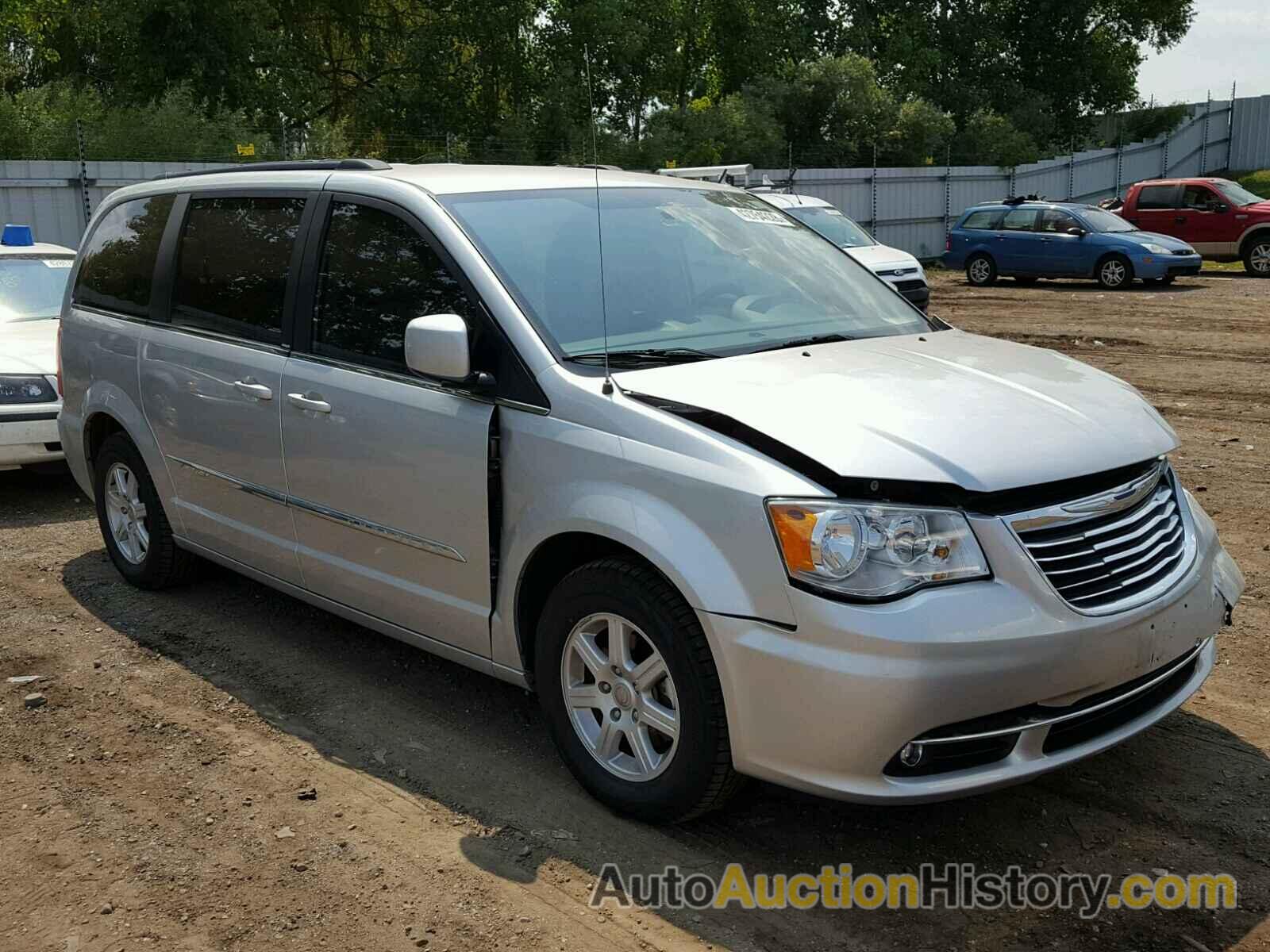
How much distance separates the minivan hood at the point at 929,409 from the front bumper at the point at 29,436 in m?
5.48

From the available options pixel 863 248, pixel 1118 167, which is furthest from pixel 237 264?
pixel 1118 167

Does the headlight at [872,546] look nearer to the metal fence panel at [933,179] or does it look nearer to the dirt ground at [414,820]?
the dirt ground at [414,820]

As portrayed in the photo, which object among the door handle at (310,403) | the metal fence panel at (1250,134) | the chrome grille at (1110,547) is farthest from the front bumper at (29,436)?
the metal fence panel at (1250,134)

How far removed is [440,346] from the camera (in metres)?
3.85

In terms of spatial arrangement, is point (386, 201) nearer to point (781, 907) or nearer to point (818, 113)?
point (781, 907)

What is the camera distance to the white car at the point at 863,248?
15.8m

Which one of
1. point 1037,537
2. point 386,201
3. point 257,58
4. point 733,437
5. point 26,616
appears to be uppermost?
point 257,58

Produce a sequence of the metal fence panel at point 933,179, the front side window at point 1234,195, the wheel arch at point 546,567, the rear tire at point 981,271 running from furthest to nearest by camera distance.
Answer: the rear tire at point 981,271 < the front side window at point 1234,195 < the metal fence panel at point 933,179 < the wheel arch at point 546,567

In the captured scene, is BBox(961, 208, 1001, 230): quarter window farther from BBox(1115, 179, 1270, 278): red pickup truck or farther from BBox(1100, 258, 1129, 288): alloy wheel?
BBox(1115, 179, 1270, 278): red pickup truck

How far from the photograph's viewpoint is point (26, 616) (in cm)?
A: 587

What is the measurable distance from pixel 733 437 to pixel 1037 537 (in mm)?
817

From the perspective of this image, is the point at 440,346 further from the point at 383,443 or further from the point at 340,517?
the point at 340,517

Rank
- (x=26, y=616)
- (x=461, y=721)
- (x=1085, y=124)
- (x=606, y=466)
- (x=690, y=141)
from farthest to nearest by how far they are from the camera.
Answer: (x=1085, y=124)
(x=690, y=141)
(x=26, y=616)
(x=461, y=721)
(x=606, y=466)

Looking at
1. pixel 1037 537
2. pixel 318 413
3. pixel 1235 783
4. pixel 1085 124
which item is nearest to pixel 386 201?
pixel 318 413
